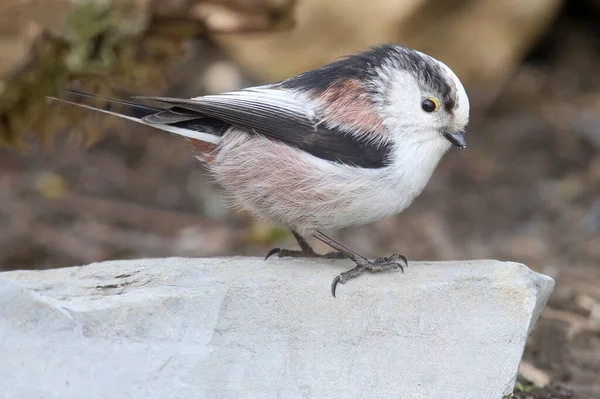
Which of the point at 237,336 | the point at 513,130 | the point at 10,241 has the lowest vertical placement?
the point at 10,241

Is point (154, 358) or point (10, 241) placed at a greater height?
point (154, 358)

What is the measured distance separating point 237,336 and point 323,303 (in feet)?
1.25

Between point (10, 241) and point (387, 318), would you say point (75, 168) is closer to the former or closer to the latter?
point (10, 241)

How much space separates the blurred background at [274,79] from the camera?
5406 mm

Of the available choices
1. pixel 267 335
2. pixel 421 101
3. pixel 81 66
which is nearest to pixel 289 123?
pixel 421 101

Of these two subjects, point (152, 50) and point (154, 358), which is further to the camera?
point (152, 50)

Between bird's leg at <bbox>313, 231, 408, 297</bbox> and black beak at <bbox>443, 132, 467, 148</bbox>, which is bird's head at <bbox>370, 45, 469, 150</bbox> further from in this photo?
bird's leg at <bbox>313, 231, 408, 297</bbox>

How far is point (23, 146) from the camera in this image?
5559mm

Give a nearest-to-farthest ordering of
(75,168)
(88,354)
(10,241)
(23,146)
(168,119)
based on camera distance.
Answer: (88,354) < (168,119) < (23,146) < (10,241) < (75,168)

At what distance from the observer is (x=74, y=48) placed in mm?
5371

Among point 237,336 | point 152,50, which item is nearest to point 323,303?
point 237,336

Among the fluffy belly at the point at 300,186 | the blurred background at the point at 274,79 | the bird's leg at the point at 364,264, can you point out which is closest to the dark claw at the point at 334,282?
the bird's leg at the point at 364,264

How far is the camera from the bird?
3654mm

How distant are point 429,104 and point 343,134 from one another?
0.41m
